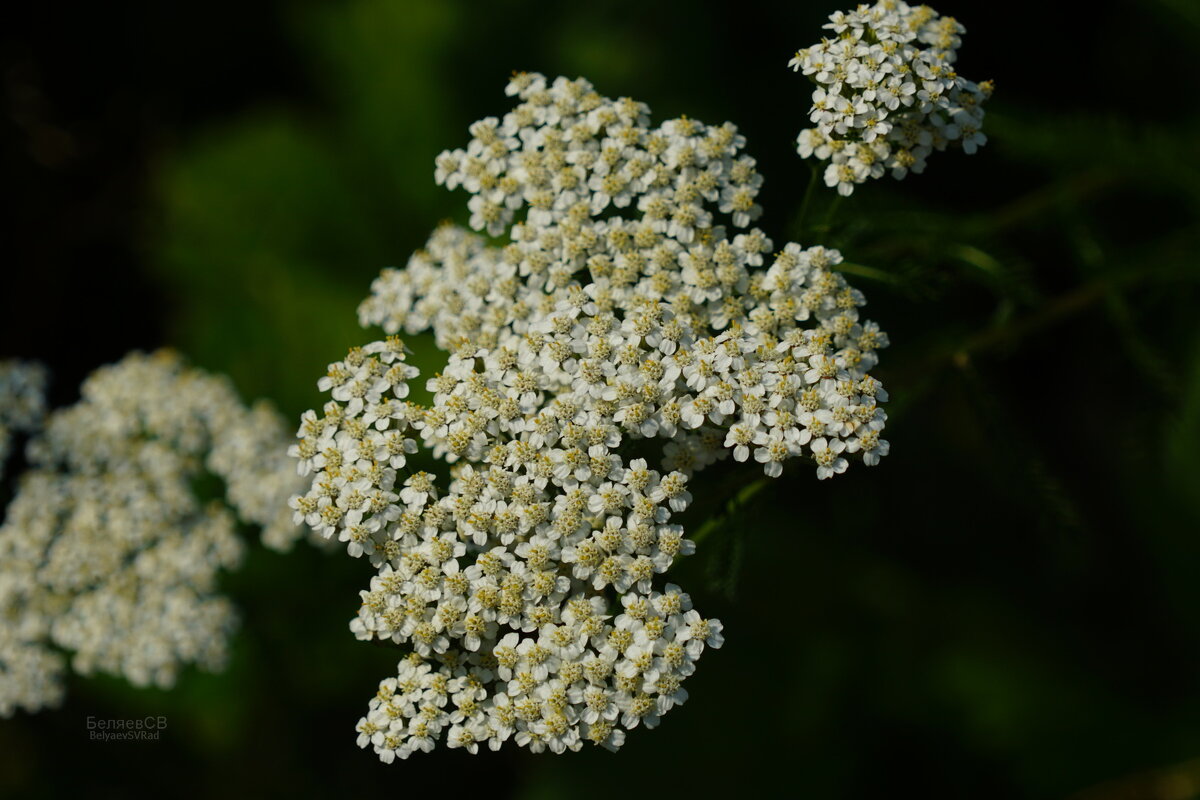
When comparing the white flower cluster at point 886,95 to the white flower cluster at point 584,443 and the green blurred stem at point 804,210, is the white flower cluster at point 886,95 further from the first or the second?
the white flower cluster at point 584,443

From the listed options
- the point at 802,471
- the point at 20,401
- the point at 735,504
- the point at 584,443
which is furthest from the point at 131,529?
the point at 802,471

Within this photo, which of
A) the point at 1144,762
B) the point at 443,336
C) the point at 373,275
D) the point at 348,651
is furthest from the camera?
the point at 373,275

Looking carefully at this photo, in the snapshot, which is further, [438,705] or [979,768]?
[979,768]

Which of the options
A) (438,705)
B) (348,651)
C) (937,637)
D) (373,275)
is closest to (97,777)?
(348,651)

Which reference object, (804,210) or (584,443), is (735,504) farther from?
(804,210)

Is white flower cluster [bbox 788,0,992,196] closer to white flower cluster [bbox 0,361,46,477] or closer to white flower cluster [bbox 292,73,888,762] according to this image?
white flower cluster [bbox 292,73,888,762]

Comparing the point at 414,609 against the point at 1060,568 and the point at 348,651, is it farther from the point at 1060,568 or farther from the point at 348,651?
the point at 1060,568

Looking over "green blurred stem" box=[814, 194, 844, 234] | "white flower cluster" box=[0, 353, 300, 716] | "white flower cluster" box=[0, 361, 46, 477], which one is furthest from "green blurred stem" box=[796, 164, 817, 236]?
"white flower cluster" box=[0, 361, 46, 477]
